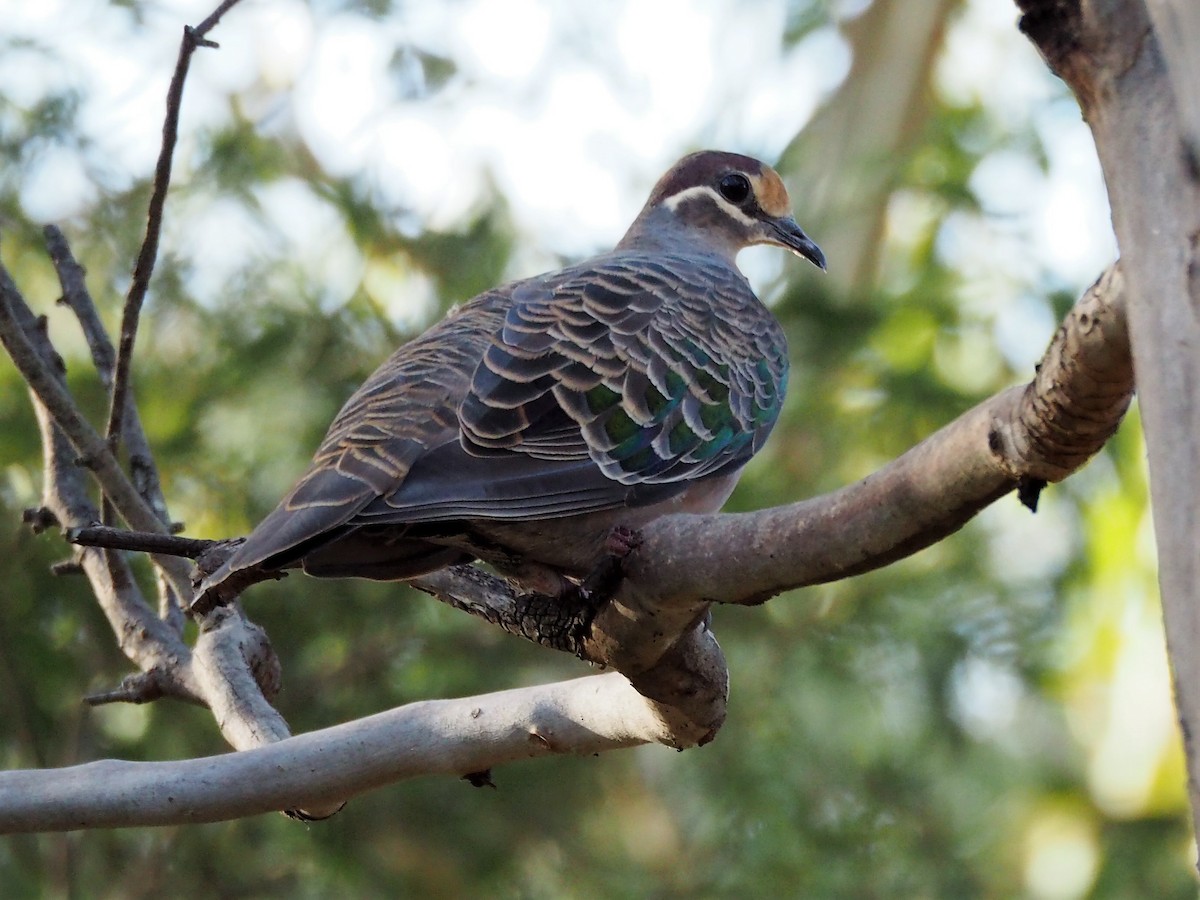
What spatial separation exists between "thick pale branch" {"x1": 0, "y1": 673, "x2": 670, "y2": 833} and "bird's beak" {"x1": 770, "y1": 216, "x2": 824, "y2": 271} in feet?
6.71

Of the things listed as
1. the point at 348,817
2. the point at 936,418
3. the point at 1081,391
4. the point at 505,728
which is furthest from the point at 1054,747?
the point at 1081,391

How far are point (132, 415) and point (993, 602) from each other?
3.38 meters

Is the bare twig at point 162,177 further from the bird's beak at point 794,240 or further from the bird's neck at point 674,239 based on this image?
the bird's beak at point 794,240

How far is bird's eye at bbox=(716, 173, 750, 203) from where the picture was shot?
4.55m

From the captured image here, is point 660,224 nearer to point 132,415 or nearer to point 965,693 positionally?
point 132,415

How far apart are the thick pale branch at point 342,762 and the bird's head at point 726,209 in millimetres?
2055

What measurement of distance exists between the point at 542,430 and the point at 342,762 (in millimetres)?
758

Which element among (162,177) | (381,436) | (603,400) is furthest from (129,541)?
(603,400)

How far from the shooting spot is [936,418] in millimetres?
5488

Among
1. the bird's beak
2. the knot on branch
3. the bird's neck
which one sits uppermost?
the bird's neck

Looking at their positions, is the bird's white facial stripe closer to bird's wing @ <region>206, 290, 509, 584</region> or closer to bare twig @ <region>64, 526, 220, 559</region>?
bird's wing @ <region>206, 290, 509, 584</region>

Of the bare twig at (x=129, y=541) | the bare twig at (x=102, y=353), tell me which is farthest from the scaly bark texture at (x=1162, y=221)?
the bare twig at (x=102, y=353)

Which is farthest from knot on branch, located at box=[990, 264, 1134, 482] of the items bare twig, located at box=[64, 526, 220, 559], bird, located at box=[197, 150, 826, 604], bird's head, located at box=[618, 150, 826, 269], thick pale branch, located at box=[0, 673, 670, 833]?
bird's head, located at box=[618, 150, 826, 269]

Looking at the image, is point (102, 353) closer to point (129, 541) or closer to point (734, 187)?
point (129, 541)
